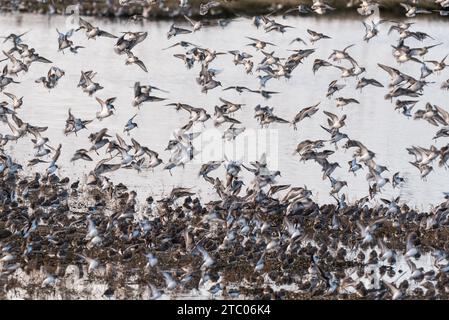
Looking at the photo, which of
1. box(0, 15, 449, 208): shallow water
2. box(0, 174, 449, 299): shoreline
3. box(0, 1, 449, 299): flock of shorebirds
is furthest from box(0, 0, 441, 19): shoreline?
box(0, 174, 449, 299): shoreline

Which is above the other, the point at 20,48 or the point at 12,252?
the point at 20,48

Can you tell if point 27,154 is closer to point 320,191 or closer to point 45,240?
point 320,191

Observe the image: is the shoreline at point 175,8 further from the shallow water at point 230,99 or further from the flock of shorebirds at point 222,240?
the flock of shorebirds at point 222,240

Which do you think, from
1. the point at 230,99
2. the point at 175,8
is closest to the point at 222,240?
the point at 230,99

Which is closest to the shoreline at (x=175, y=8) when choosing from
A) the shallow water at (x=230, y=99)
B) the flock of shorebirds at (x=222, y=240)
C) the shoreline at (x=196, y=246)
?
the shallow water at (x=230, y=99)

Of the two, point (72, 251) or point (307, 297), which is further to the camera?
point (72, 251)

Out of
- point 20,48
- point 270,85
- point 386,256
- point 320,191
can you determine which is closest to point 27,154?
point 20,48

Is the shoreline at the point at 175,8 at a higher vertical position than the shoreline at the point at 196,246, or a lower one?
higher
